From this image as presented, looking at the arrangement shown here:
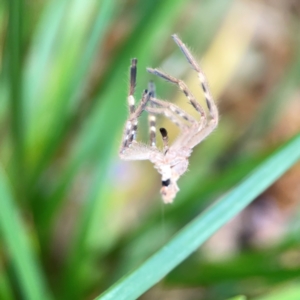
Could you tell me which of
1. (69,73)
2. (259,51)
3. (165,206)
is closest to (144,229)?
(165,206)

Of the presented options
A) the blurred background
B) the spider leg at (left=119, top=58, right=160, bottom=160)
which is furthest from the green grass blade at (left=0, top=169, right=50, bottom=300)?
the spider leg at (left=119, top=58, right=160, bottom=160)

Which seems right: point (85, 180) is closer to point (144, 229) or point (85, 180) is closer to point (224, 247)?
point (144, 229)

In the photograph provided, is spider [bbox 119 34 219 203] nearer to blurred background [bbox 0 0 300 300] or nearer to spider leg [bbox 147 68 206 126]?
spider leg [bbox 147 68 206 126]

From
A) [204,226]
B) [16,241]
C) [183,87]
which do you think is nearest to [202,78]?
[183,87]

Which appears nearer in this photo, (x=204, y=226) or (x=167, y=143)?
(x=204, y=226)

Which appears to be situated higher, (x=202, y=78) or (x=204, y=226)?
(x=202, y=78)

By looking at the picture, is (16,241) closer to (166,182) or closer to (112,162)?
(166,182)

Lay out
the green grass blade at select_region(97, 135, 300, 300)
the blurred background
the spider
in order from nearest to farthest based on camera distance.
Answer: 1. the green grass blade at select_region(97, 135, 300, 300)
2. the spider
3. the blurred background

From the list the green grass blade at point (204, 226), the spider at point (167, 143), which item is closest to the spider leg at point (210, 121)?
the spider at point (167, 143)
